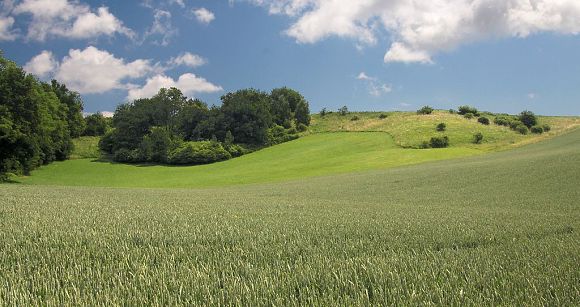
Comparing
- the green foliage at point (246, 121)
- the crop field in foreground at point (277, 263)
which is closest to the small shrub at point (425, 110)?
the green foliage at point (246, 121)

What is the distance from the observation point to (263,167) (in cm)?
7069

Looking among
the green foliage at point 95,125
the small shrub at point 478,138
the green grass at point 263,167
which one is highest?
the green foliage at point 95,125

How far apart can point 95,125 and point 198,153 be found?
4495 centimetres

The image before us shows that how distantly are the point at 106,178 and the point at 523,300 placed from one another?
7060cm

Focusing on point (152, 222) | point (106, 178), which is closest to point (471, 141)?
point (106, 178)

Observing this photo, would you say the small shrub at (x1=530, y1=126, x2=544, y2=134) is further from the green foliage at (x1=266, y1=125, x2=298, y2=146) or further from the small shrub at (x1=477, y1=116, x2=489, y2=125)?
→ the green foliage at (x1=266, y1=125, x2=298, y2=146)

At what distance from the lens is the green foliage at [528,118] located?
85.4m

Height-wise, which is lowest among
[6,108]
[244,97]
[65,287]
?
[65,287]

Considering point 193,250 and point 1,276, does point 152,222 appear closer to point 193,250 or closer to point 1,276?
point 193,250

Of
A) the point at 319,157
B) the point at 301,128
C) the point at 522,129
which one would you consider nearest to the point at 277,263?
the point at 319,157

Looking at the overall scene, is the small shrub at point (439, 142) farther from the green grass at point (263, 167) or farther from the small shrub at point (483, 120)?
the small shrub at point (483, 120)

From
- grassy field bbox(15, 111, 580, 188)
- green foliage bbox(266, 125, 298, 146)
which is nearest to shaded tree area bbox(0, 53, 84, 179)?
grassy field bbox(15, 111, 580, 188)

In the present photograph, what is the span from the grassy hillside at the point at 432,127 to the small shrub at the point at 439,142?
60.5 inches

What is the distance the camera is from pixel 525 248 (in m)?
7.07
